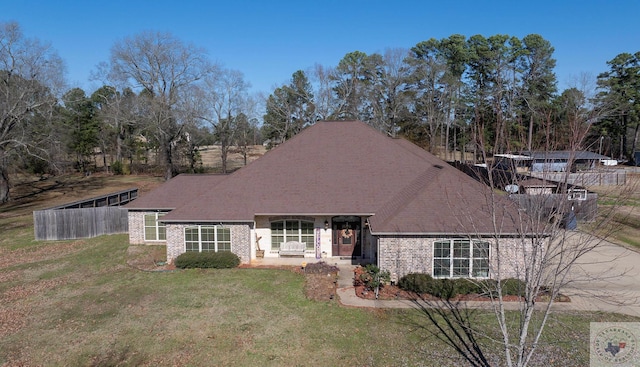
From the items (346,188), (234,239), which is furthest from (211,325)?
(346,188)

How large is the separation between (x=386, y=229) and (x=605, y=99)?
53150 millimetres

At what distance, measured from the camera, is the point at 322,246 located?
20.4 meters

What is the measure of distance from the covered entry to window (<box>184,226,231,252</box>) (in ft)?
17.4

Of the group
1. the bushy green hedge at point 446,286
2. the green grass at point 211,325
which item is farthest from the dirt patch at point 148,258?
the bushy green hedge at point 446,286

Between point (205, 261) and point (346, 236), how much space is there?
6.99 meters

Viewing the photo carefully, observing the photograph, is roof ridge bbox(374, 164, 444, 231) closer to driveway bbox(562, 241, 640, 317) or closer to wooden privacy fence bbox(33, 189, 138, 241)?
driveway bbox(562, 241, 640, 317)

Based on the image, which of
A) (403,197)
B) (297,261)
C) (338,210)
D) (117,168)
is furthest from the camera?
(117,168)

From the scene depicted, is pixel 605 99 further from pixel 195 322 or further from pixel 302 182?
pixel 195 322

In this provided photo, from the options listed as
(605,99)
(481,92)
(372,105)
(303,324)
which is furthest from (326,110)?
(303,324)

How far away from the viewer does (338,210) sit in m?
19.4

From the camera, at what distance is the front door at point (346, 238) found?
2036 cm

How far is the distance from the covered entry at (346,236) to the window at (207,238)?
17.4 feet

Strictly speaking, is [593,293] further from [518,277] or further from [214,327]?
[214,327]

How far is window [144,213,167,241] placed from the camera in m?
23.4
